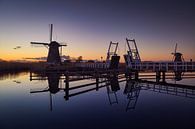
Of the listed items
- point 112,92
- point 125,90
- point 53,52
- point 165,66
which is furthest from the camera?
point 53,52

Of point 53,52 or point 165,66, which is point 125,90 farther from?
point 53,52

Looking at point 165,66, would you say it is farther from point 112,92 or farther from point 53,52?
point 53,52

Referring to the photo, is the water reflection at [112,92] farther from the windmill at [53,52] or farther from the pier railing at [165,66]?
the windmill at [53,52]

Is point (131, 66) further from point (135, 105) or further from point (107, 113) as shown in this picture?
point (107, 113)

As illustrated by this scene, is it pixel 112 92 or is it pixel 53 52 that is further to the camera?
pixel 53 52

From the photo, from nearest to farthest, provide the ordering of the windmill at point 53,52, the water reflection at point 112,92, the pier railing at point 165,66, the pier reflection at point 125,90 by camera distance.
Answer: the water reflection at point 112,92
the pier reflection at point 125,90
the pier railing at point 165,66
the windmill at point 53,52

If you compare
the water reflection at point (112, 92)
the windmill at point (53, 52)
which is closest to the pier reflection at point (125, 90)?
the water reflection at point (112, 92)

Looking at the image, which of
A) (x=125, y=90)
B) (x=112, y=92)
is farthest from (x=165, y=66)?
(x=112, y=92)

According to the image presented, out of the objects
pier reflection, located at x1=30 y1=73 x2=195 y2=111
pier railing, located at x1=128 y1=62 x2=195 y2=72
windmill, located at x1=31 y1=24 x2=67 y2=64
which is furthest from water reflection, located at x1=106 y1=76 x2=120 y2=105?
windmill, located at x1=31 y1=24 x2=67 y2=64

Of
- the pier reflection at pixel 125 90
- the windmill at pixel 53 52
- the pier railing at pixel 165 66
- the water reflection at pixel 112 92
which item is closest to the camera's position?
the water reflection at pixel 112 92

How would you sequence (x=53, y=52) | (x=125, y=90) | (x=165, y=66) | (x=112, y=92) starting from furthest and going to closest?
1. (x=53, y=52)
2. (x=165, y=66)
3. (x=125, y=90)
4. (x=112, y=92)

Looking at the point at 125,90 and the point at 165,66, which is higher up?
the point at 165,66

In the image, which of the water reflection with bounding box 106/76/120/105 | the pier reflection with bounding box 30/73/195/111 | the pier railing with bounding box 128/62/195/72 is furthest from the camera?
the pier railing with bounding box 128/62/195/72

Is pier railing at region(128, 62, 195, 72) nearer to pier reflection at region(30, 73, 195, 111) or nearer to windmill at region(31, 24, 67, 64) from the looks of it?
pier reflection at region(30, 73, 195, 111)
